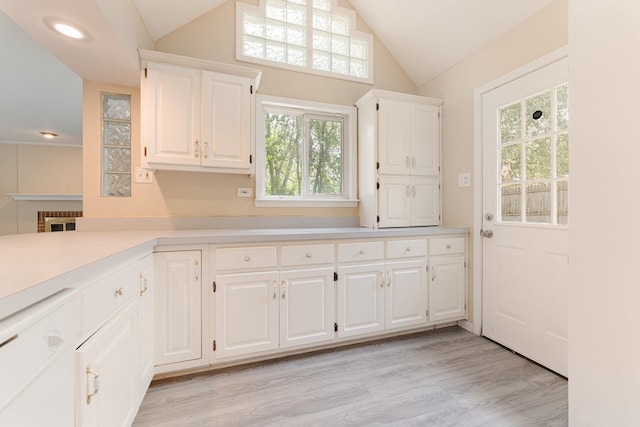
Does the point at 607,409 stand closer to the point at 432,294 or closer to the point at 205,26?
the point at 432,294

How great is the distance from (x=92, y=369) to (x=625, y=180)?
1995mm

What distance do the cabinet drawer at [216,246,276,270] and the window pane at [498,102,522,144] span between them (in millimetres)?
1952

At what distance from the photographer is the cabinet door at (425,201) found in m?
2.63

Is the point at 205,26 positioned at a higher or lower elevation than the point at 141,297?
higher

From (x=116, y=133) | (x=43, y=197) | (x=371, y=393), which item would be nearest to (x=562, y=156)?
(x=371, y=393)

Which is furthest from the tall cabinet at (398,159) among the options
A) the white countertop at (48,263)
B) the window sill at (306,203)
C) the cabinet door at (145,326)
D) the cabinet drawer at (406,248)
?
the cabinet door at (145,326)

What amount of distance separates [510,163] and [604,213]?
3.84 ft

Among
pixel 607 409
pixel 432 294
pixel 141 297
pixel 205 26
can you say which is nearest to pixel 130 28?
pixel 205 26

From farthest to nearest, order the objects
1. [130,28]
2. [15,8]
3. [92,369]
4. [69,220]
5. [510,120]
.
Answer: [69,220] < [510,120] < [130,28] < [15,8] < [92,369]

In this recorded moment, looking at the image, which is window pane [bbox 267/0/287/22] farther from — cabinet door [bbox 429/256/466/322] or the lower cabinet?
cabinet door [bbox 429/256/466/322]

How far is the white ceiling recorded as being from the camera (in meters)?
1.49

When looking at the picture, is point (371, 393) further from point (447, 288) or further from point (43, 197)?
point (43, 197)

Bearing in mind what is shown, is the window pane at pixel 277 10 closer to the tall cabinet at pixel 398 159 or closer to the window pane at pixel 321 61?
the window pane at pixel 321 61

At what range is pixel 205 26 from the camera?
2.36 meters
